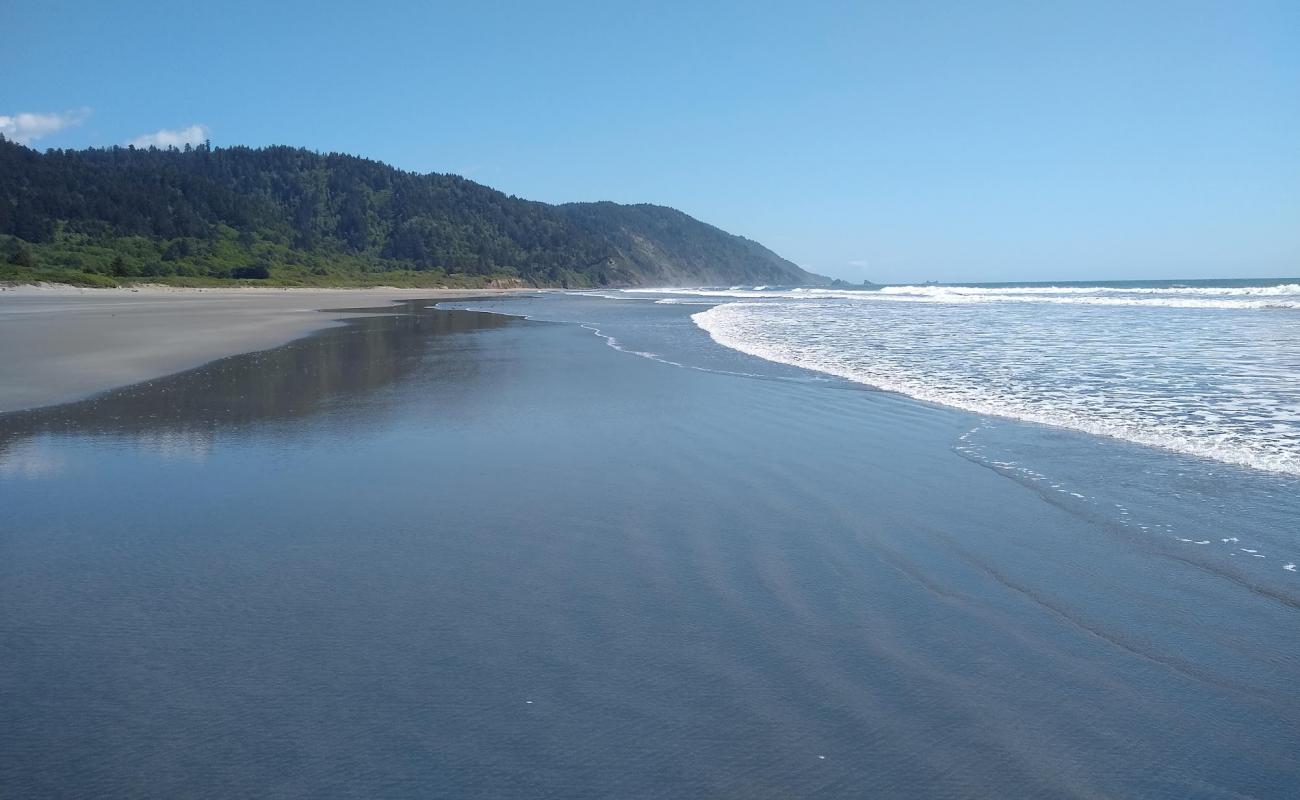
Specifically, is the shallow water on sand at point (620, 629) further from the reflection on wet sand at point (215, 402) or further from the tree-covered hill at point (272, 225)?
the tree-covered hill at point (272, 225)

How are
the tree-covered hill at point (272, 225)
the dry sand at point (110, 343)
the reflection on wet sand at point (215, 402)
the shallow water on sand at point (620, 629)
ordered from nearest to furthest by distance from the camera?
the shallow water on sand at point (620, 629) → the reflection on wet sand at point (215, 402) → the dry sand at point (110, 343) → the tree-covered hill at point (272, 225)

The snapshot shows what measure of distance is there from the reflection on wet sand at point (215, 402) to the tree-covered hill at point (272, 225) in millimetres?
46715

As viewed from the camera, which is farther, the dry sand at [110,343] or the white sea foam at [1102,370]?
the dry sand at [110,343]

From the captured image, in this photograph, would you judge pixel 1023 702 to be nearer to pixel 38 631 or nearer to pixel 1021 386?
pixel 38 631

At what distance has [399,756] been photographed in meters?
2.88

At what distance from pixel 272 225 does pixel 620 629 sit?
122m

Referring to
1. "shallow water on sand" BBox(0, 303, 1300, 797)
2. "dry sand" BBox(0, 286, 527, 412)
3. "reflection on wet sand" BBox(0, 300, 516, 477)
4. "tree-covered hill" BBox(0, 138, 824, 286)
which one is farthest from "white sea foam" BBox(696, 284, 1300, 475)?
"tree-covered hill" BBox(0, 138, 824, 286)

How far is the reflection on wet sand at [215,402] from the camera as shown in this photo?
8.28 m

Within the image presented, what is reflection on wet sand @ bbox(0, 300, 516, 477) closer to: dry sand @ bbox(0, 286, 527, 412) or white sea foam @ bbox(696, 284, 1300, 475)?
dry sand @ bbox(0, 286, 527, 412)

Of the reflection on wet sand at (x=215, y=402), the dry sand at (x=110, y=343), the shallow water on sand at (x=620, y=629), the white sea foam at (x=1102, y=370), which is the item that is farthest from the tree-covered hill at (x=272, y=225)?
the shallow water on sand at (x=620, y=629)

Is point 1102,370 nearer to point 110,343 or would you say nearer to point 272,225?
point 110,343

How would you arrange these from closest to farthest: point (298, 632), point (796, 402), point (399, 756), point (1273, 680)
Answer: point (399, 756) < point (1273, 680) < point (298, 632) < point (796, 402)

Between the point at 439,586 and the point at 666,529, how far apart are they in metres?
1.61

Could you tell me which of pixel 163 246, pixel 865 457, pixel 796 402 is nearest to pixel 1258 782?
pixel 865 457
